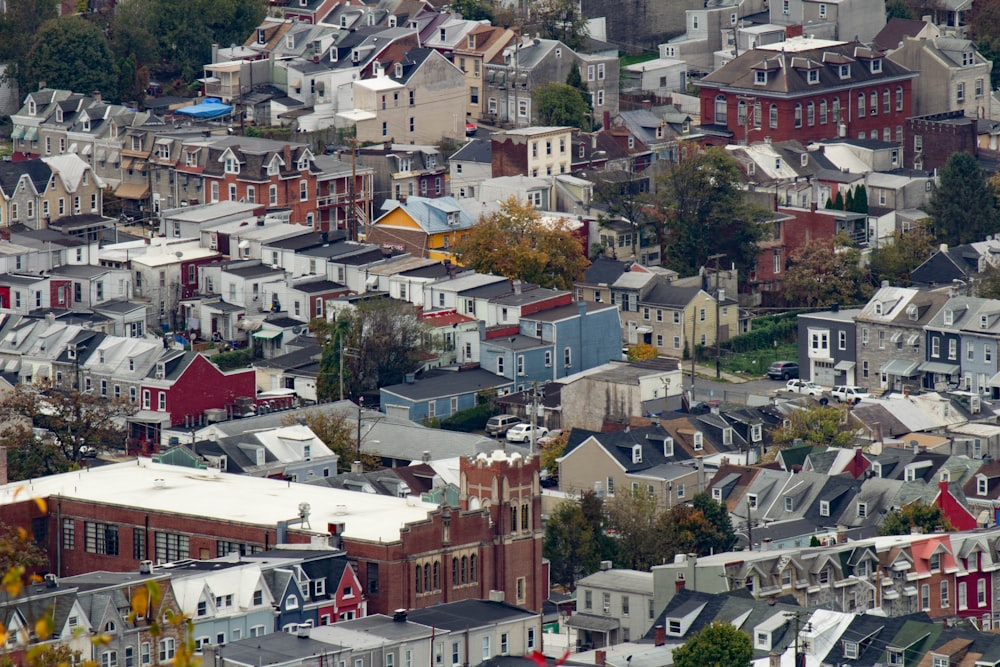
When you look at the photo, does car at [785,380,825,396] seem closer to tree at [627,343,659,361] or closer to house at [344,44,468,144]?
tree at [627,343,659,361]

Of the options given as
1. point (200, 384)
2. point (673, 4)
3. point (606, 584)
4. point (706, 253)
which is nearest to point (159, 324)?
point (200, 384)

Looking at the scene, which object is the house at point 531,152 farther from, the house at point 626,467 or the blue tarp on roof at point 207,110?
the house at point 626,467

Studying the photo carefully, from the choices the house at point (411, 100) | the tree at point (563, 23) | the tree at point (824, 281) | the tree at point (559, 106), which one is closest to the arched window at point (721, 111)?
the tree at point (559, 106)

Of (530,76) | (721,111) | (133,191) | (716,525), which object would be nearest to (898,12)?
(721,111)

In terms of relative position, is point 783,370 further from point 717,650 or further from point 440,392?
point 717,650

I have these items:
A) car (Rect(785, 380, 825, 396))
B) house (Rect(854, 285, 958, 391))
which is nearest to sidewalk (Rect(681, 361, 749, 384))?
car (Rect(785, 380, 825, 396))
